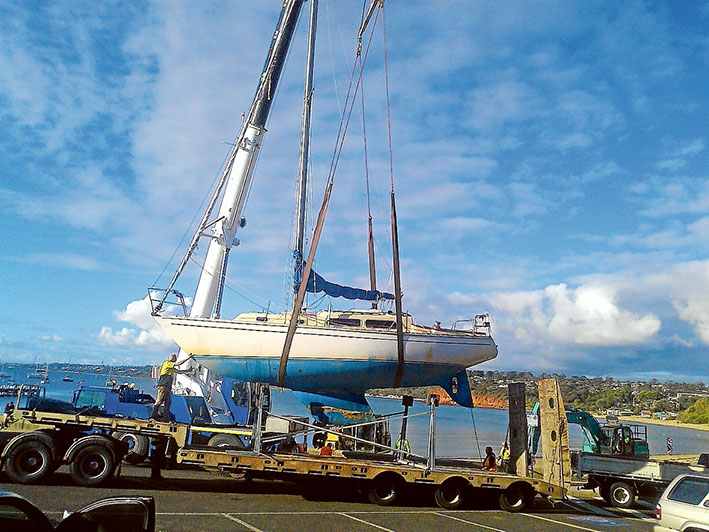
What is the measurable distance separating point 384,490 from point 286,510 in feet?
8.17

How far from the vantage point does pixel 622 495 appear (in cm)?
1620

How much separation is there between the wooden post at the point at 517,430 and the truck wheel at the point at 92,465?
955cm

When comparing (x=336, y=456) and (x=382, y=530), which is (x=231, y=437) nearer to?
(x=336, y=456)

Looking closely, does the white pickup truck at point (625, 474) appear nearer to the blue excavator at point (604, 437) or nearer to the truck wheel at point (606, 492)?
the truck wheel at point (606, 492)

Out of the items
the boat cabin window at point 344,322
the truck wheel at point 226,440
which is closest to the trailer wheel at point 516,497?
the truck wheel at point 226,440

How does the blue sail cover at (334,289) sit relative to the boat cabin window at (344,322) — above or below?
above

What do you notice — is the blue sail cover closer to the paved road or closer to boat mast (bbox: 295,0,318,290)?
boat mast (bbox: 295,0,318,290)

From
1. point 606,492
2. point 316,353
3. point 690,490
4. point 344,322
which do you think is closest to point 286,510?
point 690,490

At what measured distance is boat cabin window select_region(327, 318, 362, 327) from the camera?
64.3ft

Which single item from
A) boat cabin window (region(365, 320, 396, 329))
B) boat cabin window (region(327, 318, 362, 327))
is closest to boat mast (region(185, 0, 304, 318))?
boat cabin window (region(327, 318, 362, 327))

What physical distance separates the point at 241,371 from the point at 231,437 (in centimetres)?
363

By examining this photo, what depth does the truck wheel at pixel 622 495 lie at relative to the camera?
52.8ft

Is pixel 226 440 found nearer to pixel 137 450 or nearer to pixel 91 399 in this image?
pixel 137 450

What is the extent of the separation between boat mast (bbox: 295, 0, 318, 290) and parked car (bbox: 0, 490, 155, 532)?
17.8 m
